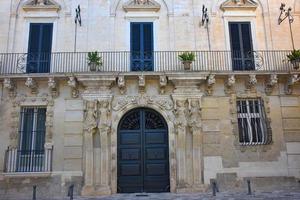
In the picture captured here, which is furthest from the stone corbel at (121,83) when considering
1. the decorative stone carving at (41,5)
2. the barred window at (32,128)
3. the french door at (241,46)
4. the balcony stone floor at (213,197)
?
the french door at (241,46)

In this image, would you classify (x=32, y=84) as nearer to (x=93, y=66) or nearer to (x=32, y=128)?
(x=32, y=128)

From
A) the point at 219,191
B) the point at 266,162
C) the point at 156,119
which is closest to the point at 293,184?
the point at 266,162

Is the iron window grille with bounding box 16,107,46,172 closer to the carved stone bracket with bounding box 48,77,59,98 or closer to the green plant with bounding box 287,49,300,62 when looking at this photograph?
the carved stone bracket with bounding box 48,77,59,98

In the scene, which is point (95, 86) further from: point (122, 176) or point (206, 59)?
point (206, 59)

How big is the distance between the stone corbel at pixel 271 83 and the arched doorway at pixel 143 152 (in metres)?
4.39

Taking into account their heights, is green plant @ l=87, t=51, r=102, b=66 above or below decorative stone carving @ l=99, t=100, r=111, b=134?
above

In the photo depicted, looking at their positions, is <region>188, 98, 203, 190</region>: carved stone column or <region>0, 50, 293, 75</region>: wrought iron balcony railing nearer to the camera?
<region>188, 98, 203, 190</region>: carved stone column

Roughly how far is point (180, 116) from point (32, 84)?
19.3 feet

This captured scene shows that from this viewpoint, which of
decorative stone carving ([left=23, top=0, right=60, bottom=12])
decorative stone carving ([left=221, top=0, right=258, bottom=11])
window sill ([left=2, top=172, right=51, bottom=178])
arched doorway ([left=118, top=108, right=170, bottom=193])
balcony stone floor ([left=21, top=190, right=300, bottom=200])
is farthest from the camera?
decorative stone carving ([left=221, top=0, right=258, bottom=11])

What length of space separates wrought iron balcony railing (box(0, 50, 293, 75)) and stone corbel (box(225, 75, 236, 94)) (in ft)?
2.11

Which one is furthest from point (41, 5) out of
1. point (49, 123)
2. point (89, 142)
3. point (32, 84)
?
point (89, 142)

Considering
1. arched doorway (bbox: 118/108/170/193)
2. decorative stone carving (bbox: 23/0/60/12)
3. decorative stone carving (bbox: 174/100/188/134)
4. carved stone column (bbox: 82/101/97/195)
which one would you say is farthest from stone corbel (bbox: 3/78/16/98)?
decorative stone carving (bbox: 174/100/188/134)

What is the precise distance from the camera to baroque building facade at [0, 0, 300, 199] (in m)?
13.0

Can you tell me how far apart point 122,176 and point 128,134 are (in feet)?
5.33
